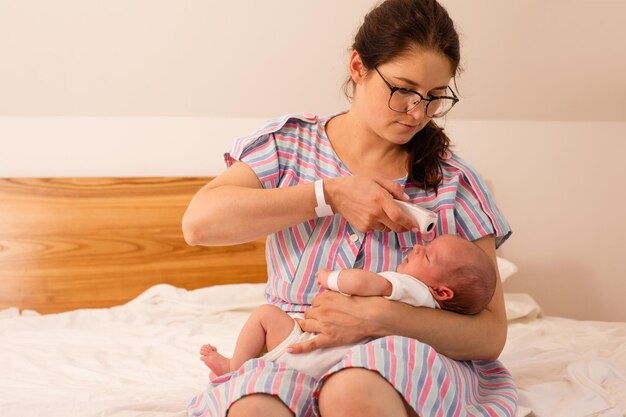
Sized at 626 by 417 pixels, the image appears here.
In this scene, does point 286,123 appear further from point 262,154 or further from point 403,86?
point 403,86

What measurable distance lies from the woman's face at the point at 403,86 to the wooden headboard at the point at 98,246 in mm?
1623

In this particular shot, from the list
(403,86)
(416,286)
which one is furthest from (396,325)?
(403,86)

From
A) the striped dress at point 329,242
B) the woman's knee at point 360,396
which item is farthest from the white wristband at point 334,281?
the woman's knee at point 360,396

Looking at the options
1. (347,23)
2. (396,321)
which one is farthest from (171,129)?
(396,321)

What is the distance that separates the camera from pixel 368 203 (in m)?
1.34

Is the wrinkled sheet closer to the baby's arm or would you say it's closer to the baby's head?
the baby's head

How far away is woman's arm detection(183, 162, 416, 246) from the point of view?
4.42 ft

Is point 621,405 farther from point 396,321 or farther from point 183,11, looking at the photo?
point 183,11

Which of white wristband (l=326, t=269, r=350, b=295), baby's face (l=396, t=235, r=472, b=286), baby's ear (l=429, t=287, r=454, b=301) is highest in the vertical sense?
baby's face (l=396, t=235, r=472, b=286)

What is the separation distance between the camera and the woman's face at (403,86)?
54.8 inches

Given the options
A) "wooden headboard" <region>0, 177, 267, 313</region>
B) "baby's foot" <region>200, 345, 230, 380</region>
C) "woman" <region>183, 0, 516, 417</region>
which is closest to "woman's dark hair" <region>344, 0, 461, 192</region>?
"woman" <region>183, 0, 516, 417</region>

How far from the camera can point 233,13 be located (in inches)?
105

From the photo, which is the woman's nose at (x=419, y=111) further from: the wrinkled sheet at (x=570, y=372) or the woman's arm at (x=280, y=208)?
the wrinkled sheet at (x=570, y=372)

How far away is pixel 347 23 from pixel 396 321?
1.77 meters
